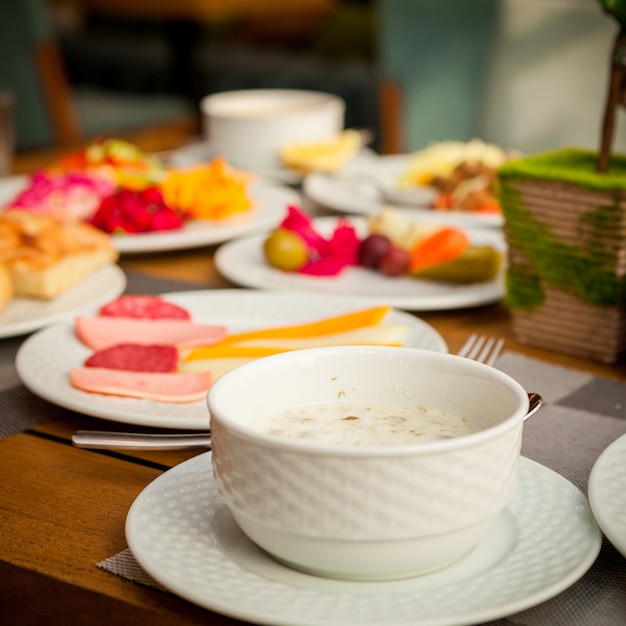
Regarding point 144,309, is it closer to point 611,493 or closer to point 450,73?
point 611,493

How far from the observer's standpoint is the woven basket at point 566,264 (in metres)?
1.01

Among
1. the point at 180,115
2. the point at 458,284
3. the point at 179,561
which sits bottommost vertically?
the point at 180,115

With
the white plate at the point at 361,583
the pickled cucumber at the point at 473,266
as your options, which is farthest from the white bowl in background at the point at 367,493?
the pickled cucumber at the point at 473,266

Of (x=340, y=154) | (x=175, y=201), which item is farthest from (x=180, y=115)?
(x=175, y=201)

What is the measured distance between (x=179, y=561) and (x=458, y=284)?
2.58 ft

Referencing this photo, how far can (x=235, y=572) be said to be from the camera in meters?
0.58

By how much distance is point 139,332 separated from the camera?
1.03m

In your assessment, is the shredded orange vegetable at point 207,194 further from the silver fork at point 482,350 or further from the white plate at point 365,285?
the silver fork at point 482,350

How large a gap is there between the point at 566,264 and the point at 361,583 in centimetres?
58

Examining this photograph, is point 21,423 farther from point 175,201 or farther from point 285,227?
point 175,201

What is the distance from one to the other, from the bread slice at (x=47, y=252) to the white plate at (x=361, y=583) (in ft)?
2.02

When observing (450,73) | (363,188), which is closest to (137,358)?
(363,188)

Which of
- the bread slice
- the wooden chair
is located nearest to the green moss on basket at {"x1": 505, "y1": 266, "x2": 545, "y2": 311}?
the bread slice

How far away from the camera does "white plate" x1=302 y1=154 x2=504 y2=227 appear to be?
1.60m
